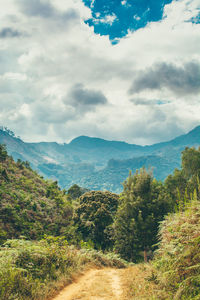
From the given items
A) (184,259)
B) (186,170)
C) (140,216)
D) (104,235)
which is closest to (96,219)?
(104,235)

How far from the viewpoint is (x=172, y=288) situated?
533 cm

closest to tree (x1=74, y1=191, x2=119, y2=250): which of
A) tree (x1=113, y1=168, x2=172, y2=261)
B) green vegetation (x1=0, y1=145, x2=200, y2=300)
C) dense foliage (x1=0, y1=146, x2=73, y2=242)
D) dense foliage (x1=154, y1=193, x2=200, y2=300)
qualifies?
green vegetation (x1=0, y1=145, x2=200, y2=300)

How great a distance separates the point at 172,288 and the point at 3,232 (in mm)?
21341

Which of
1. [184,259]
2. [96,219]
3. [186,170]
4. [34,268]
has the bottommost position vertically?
[96,219]

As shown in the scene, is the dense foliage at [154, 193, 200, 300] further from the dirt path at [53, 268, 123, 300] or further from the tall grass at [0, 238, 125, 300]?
the tall grass at [0, 238, 125, 300]

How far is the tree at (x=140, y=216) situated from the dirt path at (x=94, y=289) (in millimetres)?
10306

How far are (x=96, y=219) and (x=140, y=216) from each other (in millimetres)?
11000

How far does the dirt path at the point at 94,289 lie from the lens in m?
6.48

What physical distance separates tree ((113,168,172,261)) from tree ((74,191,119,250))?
5.84 meters

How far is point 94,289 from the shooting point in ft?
23.3

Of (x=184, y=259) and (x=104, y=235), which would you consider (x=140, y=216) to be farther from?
(x=184, y=259)

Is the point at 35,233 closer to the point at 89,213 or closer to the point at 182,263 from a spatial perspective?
the point at 89,213

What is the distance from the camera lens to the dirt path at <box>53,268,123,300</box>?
648 cm

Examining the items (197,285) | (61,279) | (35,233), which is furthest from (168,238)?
(35,233)
